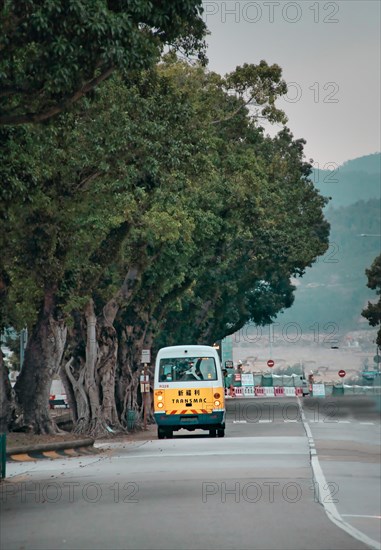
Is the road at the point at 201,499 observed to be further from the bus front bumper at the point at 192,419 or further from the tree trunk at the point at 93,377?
the tree trunk at the point at 93,377

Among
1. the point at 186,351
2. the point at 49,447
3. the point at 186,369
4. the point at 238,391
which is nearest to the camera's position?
the point at 49,447

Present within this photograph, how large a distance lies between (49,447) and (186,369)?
1140 cm

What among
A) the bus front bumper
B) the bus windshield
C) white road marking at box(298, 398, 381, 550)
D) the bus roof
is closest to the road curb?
the bus front bumper

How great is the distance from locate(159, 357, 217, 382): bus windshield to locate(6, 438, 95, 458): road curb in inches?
325

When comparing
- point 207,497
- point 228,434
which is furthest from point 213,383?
point 207,497

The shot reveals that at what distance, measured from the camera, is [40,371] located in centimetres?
4128

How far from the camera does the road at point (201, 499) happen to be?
49.7ft

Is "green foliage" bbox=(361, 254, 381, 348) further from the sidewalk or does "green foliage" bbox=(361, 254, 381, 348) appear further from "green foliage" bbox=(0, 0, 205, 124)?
"green foliage" bbox=(0, 0, 205, 124)

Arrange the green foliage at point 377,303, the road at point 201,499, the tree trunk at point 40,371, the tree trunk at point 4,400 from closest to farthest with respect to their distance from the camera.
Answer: the road at point 201,499 < the tree trunk at point 4,400 < the tree trunk at point 40,371 < the green foliage at point 377,303

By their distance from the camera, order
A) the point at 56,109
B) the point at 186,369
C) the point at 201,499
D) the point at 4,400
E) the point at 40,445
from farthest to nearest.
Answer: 1. the point at 186,369
2. the point at 4,400
3. the point at 40,445
4. the point at 56,109
5. the point at 201,499

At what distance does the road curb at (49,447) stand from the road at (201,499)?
114 centimetres

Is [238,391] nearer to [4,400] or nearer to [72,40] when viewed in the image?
[4,400]

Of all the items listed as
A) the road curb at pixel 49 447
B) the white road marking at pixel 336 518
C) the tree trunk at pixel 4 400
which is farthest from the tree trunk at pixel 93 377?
the white road marking at pixel 336 518

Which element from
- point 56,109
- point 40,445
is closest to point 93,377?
point 40,445
